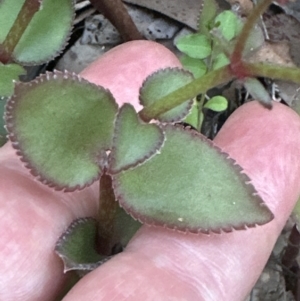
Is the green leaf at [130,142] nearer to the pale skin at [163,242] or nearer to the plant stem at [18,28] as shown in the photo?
the pale skin at [163,242]

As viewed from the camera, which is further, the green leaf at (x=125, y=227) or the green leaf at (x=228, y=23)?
the green leaf at (x=228, y=23)

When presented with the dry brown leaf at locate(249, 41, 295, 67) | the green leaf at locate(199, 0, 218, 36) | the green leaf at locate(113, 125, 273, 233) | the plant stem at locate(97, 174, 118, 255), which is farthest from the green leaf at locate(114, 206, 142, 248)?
the dry brown leaf at locate(249, 41, 295, 67)

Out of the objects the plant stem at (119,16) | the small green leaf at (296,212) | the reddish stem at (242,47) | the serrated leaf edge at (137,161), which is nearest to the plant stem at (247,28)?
the reddish stem at (242,47)

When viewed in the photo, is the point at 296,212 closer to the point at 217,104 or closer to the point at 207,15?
the point at 217,104

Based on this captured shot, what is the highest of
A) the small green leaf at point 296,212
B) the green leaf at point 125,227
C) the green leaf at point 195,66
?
the green leaf at point 195,66

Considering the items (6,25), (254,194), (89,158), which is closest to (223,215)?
(254,194)

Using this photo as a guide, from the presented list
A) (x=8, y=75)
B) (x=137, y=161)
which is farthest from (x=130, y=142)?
(x=8, y=75)

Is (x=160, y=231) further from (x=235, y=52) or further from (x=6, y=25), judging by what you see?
(x=6, y=25)
